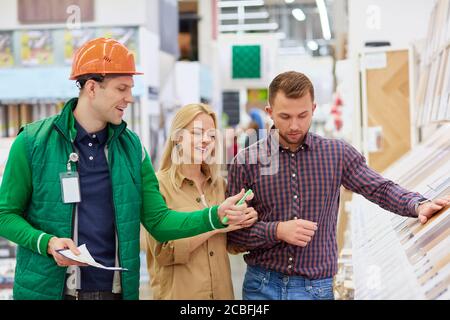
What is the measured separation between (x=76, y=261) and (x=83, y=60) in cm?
63

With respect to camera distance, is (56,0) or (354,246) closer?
(354,246)

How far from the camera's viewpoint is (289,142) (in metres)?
2.26

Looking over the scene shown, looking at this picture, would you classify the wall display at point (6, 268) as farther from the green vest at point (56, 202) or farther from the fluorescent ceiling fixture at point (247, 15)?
the fluorescent ceiling fixture at point (247, 15)

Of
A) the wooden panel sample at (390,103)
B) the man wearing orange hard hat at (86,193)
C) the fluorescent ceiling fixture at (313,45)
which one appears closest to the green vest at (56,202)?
the man wearing orange hard hat at (86,193)

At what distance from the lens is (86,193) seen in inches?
86.6

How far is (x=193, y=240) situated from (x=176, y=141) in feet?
1.18

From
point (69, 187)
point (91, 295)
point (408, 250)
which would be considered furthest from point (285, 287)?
point (69, 187)

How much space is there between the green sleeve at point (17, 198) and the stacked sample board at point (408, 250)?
3.17ft

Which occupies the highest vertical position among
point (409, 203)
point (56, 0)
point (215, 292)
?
point (56, 0)

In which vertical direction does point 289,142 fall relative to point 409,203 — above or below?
above

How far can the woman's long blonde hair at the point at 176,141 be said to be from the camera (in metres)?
2.43

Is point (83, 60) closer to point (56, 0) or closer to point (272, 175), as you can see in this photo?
point (272, 175)

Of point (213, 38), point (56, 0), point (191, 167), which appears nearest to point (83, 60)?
point (191, 167)

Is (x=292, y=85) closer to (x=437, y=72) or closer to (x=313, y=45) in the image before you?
(x=437, y=72)
